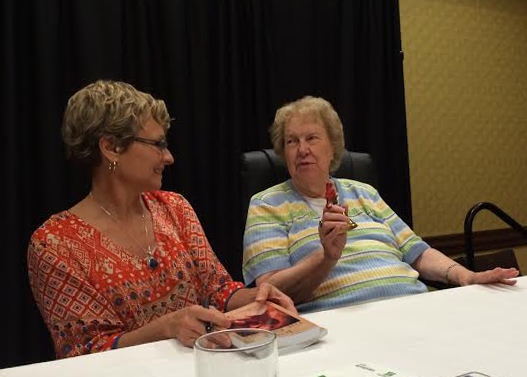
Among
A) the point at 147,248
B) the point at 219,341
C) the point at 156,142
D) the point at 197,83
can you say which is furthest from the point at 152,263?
the point at 197,83

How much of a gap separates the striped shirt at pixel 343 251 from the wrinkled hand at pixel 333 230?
0.20m

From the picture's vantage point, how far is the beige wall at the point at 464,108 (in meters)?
3.64

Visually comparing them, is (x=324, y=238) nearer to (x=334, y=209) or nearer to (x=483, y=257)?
(x=334, y=209)

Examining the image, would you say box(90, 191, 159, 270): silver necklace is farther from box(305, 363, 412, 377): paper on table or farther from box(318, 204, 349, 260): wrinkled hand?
box(305, 363, 412, 377): paper on table

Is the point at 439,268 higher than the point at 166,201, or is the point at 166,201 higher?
→ the point at 166,201

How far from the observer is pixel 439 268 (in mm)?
1930

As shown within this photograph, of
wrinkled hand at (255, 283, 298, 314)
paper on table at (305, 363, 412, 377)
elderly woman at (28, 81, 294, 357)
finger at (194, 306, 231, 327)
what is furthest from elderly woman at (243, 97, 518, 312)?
paper on table at (305, 363, 412, 377)

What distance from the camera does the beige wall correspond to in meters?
3.64

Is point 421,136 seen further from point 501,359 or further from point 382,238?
point 501,359

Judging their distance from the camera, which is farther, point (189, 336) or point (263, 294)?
point (263, 294)

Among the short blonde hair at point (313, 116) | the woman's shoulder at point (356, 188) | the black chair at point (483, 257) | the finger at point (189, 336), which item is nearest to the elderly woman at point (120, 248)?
the finger at point (189, 336)

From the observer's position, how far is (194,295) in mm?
1613

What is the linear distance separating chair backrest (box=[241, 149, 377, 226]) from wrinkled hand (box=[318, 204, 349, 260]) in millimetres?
501

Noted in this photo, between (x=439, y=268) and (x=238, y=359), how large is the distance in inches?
57.1
